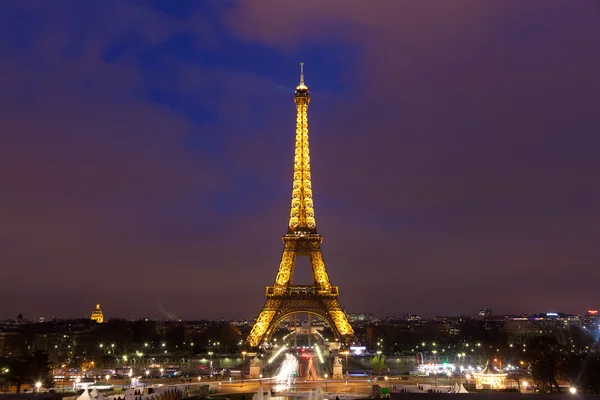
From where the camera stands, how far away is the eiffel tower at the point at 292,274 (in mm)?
77812

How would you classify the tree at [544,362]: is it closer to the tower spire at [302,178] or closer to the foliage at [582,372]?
the foliage at [582,372]

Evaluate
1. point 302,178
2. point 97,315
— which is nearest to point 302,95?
point 302,178

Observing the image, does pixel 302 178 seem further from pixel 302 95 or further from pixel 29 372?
pixel 29 372

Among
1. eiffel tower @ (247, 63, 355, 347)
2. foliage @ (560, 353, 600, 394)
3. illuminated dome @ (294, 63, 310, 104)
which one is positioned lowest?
foliage @ (560, 353, 600, 394)

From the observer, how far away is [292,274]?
Result: 80.8 m

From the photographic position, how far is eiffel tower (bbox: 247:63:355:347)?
3063 inches

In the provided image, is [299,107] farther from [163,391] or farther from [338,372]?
[163,391]

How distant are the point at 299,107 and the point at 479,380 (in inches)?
1882

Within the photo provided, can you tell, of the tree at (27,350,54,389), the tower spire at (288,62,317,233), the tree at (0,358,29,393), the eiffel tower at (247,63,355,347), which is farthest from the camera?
the tower spire at (288,62,317,233)

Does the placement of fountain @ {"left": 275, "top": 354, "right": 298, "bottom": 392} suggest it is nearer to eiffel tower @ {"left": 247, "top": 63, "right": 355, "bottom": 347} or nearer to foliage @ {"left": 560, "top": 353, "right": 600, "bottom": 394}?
eiffel tower @ {"left": 247, "top": 63, "right": 355, "bottom": 347}

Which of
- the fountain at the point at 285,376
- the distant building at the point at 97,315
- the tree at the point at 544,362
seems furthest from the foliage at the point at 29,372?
the distant building at the point at 97,315

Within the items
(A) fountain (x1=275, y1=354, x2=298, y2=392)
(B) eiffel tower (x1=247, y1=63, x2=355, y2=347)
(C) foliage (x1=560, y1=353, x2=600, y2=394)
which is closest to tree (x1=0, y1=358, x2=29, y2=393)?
(A) fountain (x1=275, y1=354, x2=298, y2=392)

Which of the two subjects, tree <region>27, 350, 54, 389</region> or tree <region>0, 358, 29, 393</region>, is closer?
tree <region>0, 358, 29, 393</region>

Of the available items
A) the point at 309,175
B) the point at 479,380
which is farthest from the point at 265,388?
the point at 309,175
